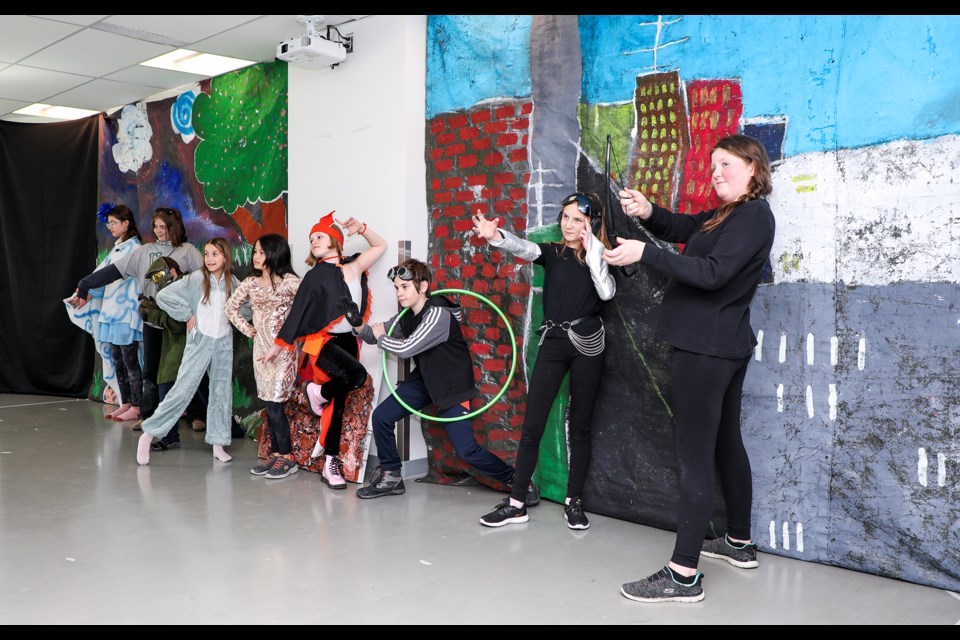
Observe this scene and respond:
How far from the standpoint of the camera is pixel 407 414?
432 cm

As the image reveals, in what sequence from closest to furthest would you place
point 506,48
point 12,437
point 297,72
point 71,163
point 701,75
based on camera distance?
point 701,75 < point 506,48 < point 297,72 < point 12,437 < point 71,163

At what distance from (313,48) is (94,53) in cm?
192

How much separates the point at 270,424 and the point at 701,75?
2.96m

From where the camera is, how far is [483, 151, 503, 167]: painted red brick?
4250 millimetres

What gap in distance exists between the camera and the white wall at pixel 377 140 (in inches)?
178

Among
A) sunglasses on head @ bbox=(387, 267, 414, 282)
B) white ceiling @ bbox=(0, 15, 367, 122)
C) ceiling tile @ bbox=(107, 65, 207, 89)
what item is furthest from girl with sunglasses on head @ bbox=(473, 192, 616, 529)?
ceiling tile @ bbox=(107, 65, 207, 89)

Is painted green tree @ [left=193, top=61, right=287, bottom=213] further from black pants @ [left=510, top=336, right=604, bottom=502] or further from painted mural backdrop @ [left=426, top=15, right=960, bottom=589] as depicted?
black pants @ [left=510, top=336, right=604, bottom=502]

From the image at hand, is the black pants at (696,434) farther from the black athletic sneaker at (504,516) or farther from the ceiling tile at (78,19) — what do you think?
the ceiling tile at (78,19)

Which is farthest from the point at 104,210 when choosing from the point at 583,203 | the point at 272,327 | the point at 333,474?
the point at 583,203

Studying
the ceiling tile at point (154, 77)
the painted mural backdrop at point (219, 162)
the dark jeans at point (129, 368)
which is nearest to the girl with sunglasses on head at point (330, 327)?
the painted mural backdrop at point (219, 162)

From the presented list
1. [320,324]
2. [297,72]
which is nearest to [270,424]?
[320,324]

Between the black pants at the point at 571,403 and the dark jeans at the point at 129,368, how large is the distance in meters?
3.75
